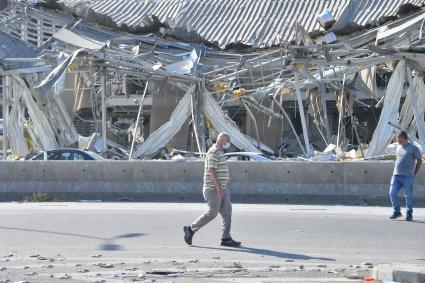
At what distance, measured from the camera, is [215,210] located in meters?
12.0

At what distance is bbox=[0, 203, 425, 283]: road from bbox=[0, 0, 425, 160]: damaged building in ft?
23.7

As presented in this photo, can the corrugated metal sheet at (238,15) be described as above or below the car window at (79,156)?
above

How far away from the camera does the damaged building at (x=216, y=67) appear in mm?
25047

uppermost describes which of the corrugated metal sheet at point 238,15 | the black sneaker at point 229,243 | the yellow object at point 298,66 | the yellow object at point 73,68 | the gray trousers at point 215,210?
the corrugated metal sheet at point 238,15

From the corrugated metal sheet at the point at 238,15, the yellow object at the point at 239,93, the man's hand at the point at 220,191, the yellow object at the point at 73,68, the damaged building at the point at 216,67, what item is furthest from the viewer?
the corrugated metal sheet at the point at 238,15

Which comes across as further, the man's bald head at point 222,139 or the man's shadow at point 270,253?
the man's bald head at point 222,139

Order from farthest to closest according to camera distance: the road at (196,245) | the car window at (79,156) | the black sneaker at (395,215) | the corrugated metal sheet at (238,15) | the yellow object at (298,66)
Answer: the corrugated metal sheet at (238,15)
the car window at (79,156)
the yellow object at (298,66)
the black sneaker at (395,215)
the road at (196,245)

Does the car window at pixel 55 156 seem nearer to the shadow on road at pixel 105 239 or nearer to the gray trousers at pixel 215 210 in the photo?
the shadow on road at pixel 105 239

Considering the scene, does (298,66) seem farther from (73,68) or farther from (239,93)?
(73,68)

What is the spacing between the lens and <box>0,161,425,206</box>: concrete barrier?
63.6 feet

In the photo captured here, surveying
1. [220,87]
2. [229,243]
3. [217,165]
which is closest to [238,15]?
[220,87]

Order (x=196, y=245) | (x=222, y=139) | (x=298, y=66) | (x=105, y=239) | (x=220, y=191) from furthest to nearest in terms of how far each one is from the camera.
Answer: (x=298, y=66) < (x=105, y=239) < (x=196, y=245) < (x=222, y=139) < (x=220, y=191)

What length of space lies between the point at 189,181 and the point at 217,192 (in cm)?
834

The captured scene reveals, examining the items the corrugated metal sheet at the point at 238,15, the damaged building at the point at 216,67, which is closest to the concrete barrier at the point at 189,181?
the damaged building at the point at 216,67
